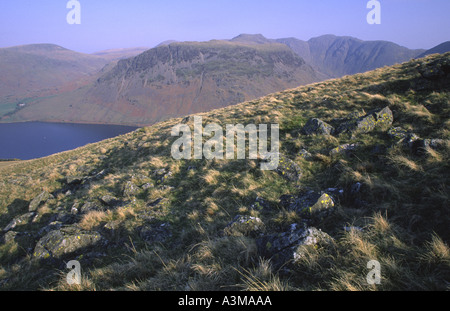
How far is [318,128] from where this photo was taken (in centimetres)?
933

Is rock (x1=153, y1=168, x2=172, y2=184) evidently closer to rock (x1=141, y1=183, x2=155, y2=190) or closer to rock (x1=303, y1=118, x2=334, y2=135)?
rock (x1=141, y1=183, x2=155, y2=190)

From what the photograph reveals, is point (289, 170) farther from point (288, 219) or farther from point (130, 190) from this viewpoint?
point (130, 190)

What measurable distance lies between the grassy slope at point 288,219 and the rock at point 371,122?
13.1 inches

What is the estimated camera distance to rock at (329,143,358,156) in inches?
287

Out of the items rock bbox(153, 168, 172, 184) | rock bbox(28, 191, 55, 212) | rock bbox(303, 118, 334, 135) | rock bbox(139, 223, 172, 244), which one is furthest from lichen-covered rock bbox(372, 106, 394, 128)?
rock bbox(28, 191, 55, 212)

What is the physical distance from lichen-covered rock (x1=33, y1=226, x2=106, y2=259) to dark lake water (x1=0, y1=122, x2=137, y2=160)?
4877 inches

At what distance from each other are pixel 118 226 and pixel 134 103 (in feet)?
664

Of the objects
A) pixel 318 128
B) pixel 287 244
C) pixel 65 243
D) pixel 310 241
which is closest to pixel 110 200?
pixel 65 243

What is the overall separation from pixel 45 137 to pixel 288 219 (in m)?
172

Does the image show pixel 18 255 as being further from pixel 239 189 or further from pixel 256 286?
pixel 256 286

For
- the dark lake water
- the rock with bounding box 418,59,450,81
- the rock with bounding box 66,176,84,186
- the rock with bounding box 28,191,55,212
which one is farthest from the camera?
the dark lake water

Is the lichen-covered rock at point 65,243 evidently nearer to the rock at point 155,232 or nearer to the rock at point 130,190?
the rock at point 155,232

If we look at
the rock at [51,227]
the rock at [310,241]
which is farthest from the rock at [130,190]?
the rock at [310,241]
